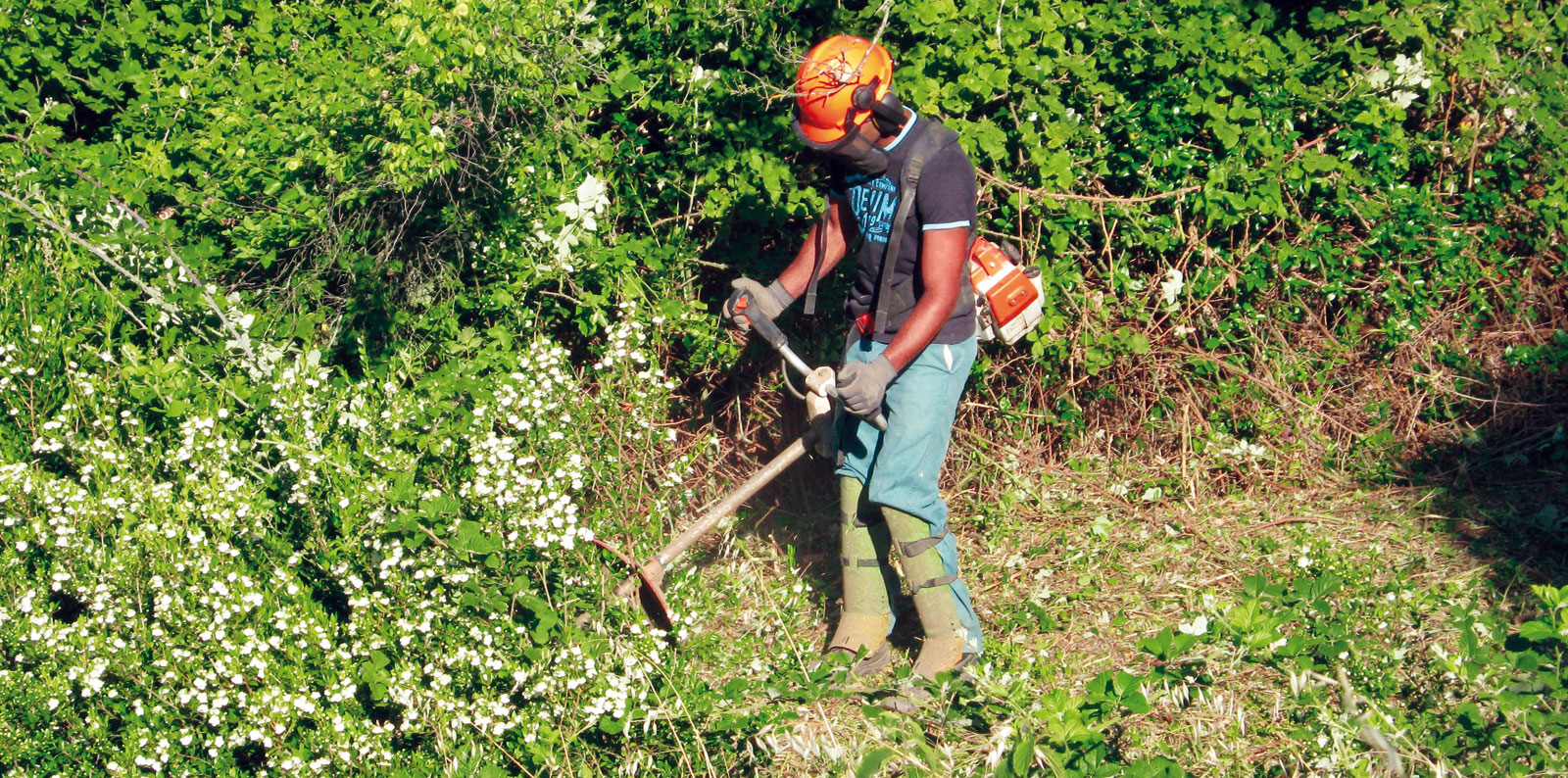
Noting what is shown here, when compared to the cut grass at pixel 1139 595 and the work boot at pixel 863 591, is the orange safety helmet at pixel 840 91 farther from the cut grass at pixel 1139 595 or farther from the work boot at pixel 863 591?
the cut grass at pixel 1139 595

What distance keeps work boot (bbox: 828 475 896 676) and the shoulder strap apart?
2.61 ft

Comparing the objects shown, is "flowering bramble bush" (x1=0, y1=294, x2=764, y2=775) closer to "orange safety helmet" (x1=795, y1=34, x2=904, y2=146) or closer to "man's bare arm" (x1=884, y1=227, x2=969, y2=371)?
"man's bare arm" (x1=884, y1=227, x2=969, y2=371)

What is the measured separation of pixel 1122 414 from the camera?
4992mm

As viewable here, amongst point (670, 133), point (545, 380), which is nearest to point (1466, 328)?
point (670, 133)

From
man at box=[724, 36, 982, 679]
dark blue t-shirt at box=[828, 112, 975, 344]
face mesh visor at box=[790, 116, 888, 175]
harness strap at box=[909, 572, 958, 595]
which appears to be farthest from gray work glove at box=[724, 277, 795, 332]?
harness strap at box=[909, 572, 958, 595]

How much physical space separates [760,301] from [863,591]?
104 cm

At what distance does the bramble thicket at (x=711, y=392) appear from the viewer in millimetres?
3467

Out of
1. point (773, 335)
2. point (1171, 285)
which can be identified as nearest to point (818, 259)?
point (773, 335)

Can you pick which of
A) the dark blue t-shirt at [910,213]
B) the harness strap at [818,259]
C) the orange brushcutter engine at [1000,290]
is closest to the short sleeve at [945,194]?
the dark blue t-shirt at [910,213]

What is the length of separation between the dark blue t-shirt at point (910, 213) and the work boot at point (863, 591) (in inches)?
24.9

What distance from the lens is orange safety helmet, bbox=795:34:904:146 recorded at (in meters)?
3.48

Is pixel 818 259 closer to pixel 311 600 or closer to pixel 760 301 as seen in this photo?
pixel 760 301

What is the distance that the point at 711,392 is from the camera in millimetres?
5164

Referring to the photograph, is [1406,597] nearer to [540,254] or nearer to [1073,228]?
[1073,228]
